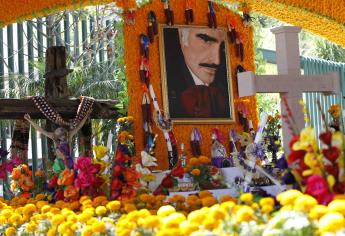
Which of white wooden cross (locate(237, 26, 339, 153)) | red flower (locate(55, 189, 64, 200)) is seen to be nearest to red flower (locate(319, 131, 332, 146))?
white wooden cross (locate(237, 26, 339, 153))

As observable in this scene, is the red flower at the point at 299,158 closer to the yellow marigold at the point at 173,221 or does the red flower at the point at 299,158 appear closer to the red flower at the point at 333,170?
the red flower at the point at 333,170

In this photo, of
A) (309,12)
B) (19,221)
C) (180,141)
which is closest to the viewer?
(19,221)

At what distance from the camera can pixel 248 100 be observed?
11.8m

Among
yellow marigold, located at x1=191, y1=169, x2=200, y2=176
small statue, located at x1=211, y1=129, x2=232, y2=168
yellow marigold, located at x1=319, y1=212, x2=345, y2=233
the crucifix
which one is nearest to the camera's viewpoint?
yellow marigold, located at x1=319, y1=212, x2=345, y2=233

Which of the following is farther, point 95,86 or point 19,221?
point 95,86

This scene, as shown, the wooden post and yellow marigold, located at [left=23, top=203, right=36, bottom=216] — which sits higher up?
the wooden post

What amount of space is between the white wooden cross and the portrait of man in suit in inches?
176

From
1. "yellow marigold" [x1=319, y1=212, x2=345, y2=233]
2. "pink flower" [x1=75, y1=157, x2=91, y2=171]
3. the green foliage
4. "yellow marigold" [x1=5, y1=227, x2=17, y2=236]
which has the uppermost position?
the green foliage

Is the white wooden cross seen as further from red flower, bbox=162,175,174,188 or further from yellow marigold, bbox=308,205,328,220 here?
yellow marigold, bbox=308,205,328,220

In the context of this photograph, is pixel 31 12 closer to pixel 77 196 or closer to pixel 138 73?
pixel 138 73

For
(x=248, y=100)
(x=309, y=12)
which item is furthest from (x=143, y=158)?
(x=248, y=100)

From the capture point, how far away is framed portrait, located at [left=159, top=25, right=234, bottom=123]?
1116 cm

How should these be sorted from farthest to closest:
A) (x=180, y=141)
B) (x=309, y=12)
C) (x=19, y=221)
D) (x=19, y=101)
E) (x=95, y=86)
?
(x=95, y=86), (x=180, y=141), (x=19, y=101), (x=309, y=12), (x=19, y=221)

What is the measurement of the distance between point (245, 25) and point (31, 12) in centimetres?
319
